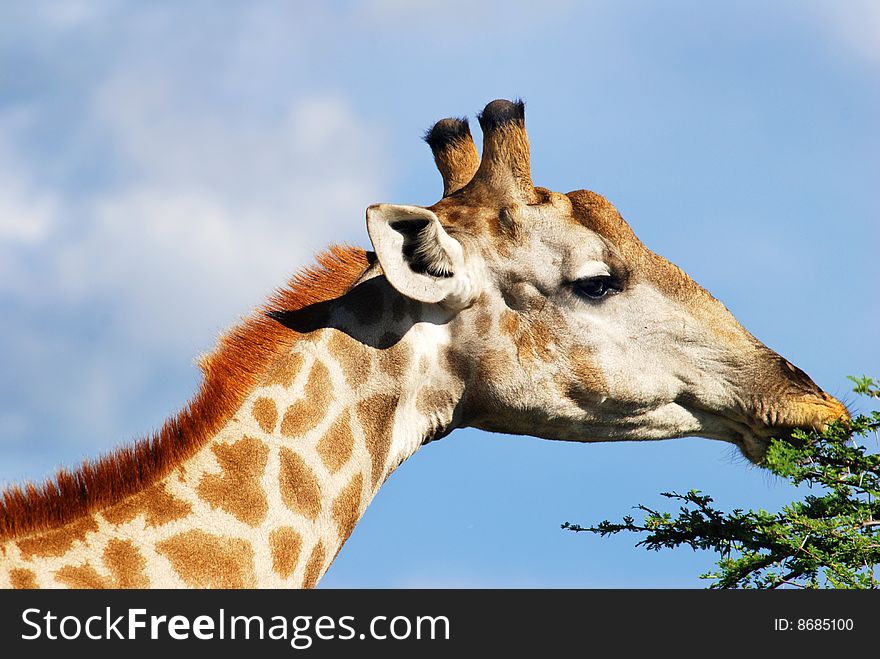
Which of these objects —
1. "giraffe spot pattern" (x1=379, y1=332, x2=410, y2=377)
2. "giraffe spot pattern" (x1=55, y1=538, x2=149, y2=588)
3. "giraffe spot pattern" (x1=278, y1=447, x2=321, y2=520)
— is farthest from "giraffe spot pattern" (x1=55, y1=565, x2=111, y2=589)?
"giraffe spot pattern" (x1=379, y1=332, x2=410, y2=377)

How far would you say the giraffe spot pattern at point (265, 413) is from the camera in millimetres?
7465

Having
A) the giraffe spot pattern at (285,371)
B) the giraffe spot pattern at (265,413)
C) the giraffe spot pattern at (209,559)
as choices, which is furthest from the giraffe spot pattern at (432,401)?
the giraffe spot pattern at (209,559)

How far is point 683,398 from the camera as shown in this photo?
8586 mm

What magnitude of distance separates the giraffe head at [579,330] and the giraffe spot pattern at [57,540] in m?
2.67

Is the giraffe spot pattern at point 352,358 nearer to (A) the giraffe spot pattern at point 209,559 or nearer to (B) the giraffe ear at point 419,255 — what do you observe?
(B) the giraffe ear at point 419,255

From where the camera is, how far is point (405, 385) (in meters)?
7.84

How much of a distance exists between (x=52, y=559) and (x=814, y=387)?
5550mm

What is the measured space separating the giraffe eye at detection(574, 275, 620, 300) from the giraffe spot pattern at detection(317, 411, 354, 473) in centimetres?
200

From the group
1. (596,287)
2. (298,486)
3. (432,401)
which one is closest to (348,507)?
(298,486)

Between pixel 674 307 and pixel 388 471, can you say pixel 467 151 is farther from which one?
pixel 388 471

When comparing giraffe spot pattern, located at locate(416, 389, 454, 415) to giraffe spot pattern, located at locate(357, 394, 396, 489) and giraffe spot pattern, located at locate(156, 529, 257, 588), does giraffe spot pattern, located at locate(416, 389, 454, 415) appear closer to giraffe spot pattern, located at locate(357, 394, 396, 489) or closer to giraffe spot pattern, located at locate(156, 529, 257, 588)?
giraffe spot pattern, located at locate(357, 394, 396, 489)

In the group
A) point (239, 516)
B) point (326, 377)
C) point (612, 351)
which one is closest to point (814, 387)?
point (612, 351)

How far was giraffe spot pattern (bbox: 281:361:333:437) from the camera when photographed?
750 cm
